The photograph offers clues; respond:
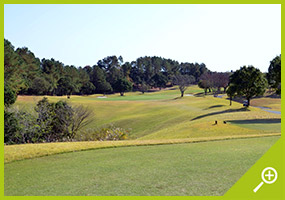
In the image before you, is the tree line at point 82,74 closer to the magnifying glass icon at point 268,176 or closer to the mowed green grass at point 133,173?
the mowed green grass at point 133,173

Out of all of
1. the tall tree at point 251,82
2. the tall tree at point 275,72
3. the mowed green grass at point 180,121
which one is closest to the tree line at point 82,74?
the mowed green grass at point 180,121

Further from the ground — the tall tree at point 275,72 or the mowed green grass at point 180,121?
the tall tree at point 275,72

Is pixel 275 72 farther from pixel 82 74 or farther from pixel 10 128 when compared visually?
pixel 82 74

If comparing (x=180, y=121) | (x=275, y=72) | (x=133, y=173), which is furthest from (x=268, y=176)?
(x=180, y=121)

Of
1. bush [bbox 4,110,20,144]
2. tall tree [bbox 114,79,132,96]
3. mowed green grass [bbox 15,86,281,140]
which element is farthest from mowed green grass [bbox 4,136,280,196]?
tall tree [bbox 114,79,132,96]

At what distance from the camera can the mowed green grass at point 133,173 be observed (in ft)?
26.5

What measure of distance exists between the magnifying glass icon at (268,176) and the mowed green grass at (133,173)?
63 centimetres

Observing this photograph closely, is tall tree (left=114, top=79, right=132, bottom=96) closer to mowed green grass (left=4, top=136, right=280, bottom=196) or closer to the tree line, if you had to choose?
the tree line

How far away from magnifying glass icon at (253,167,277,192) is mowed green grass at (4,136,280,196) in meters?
0.63

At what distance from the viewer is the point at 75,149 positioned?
14.5 metres

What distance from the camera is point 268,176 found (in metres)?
8.71

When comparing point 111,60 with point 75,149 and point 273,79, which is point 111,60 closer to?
point 273,79

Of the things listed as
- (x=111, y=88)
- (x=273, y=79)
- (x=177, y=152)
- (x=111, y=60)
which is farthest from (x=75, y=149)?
(x=111, y=60)

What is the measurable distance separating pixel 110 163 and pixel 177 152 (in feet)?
11.1
